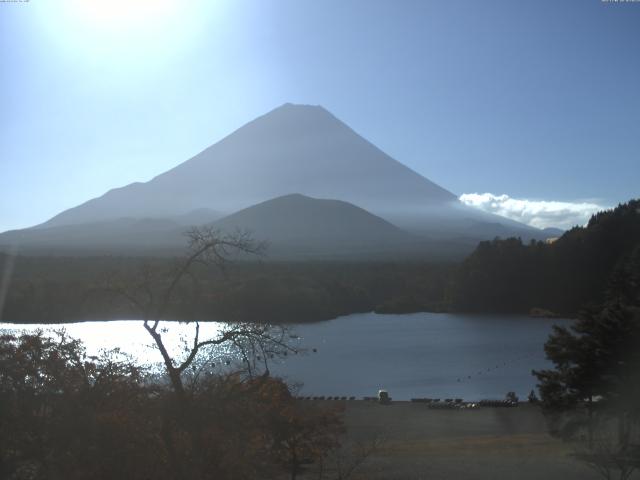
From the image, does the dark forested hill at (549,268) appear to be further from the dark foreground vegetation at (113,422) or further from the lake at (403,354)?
the dark foreground vegetation at (113,422)

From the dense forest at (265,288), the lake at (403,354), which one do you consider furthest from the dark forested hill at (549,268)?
the lake at (403,354)

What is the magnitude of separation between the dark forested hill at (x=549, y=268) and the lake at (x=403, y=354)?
11.9 feet

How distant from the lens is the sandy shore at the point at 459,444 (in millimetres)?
7305

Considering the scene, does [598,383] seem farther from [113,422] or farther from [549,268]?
[549,268]

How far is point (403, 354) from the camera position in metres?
21.2

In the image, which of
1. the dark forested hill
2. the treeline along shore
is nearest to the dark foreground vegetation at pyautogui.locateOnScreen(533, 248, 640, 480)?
the treeline along shore

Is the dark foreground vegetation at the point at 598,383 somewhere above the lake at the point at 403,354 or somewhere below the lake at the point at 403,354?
above

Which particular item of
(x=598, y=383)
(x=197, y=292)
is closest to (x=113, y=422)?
(x=197, y=292)

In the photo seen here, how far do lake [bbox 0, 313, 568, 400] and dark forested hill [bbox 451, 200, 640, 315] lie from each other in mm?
3635

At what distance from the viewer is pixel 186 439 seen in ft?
11.7

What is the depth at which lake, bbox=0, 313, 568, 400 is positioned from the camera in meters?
15.4

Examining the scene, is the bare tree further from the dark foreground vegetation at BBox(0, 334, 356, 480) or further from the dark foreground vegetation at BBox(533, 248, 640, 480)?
the dark foreground vegetation at BBox(533, 248, 640, 480)

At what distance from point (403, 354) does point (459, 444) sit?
11907 mm

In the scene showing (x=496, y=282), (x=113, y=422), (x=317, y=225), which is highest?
(x=317, y=225)
